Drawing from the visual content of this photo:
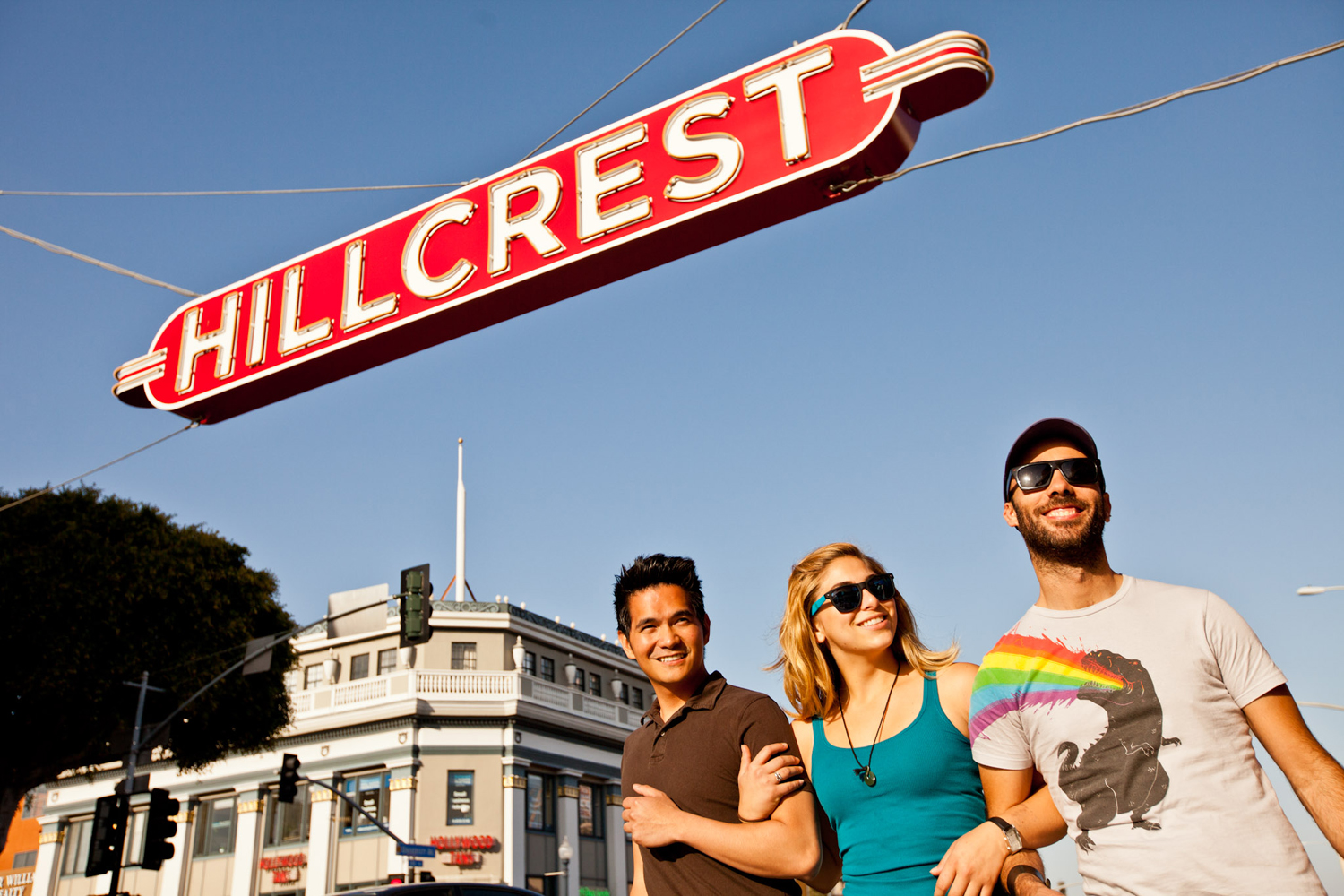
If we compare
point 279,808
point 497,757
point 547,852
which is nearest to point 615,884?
point 547,852

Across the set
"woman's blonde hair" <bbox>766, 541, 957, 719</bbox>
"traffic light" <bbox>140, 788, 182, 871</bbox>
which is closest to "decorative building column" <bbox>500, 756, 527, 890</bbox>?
"traffic light" <bbox>140, 788, 182, 871</bbox>

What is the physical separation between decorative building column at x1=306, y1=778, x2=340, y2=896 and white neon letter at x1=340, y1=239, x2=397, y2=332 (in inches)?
1005

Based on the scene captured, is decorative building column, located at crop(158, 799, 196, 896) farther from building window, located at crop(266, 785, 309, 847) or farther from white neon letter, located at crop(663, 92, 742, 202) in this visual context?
white neon letter, located at crop(663, 92, 742, 202)

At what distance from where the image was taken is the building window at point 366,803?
28.4 metres

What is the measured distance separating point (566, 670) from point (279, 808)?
1053 centimetres

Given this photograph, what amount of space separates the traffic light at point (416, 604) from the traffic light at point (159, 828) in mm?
4406

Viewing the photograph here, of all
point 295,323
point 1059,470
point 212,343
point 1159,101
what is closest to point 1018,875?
point 1059,470

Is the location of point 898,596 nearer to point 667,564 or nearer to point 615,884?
point 667,564

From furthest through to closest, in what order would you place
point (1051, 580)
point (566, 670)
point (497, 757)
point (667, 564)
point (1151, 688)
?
point (566, 670) < point (497, 757) < point (667, 564) < point (1051, 580) < point (1151, 688)

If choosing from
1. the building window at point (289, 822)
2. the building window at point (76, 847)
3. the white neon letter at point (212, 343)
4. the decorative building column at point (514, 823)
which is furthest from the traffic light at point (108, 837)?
the building window at point (76, 847)

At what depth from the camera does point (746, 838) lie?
299cm

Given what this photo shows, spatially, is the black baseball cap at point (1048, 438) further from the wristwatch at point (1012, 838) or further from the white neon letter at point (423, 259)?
the white neon letter at point (423, 259)

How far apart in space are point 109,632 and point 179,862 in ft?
53.5

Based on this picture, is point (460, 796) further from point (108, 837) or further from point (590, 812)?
point (108, 837)
